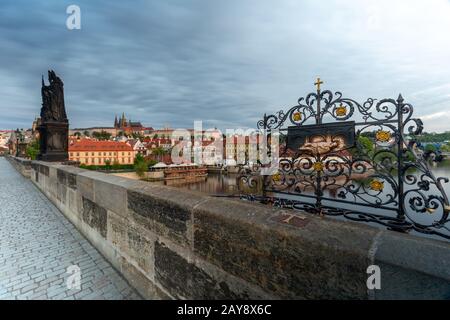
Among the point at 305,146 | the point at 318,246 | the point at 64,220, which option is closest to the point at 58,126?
the point at 64,220

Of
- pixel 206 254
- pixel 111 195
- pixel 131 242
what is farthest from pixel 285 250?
pixel 111 195

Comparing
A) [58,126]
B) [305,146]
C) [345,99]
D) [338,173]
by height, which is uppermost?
[58,126]

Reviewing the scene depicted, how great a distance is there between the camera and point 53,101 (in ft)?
33.8

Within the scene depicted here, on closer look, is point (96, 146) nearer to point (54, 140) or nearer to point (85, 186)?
point (54, 140)

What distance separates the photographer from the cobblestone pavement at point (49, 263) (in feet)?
7.48

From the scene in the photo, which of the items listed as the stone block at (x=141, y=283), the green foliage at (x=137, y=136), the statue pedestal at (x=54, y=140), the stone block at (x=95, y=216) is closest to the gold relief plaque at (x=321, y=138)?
the stone block at (x=141, y=283)

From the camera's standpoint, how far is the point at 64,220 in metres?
4.62

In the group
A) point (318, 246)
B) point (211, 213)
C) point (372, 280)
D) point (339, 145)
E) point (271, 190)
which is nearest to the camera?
point (372, 280)

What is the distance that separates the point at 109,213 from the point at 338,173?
8.52 ft

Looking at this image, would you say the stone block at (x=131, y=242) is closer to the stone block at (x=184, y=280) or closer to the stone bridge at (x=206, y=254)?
the stone bridge at (x=206, y=254)

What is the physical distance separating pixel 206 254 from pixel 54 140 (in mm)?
11509

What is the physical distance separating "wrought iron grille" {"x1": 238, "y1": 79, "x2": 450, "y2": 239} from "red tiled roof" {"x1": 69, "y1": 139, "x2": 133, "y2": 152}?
64.9 m

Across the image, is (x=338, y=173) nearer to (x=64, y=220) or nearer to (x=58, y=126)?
(x=64, y=220)
